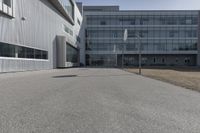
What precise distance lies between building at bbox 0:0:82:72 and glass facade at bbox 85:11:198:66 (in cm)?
2902

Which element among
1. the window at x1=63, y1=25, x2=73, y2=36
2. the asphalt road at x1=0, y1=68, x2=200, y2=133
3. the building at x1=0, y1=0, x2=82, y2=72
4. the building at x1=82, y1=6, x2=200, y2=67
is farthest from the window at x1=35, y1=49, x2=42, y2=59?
the building at x1=82, y1=6, x2=200, y2=67

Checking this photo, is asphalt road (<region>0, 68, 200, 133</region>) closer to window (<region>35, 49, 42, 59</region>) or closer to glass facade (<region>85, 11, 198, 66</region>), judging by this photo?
window (<region>35, 49, 42, 59</region>)

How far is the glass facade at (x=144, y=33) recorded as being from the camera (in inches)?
3253

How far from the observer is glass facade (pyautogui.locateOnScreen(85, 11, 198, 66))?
82625 millimetres

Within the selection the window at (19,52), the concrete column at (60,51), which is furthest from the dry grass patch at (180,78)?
the concrete column at (60,51)

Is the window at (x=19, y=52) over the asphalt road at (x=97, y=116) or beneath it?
over

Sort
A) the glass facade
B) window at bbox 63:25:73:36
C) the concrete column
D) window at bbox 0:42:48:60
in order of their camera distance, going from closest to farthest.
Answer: window at bbox 0:42:48:60 < the concrete column < window at bbox 63:25:73:36 < the glass facade

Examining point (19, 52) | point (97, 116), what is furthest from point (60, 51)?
point (97, 116)

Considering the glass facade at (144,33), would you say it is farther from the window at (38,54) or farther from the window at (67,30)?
the window at (38,54)

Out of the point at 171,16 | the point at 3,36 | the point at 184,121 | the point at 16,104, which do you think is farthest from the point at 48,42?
the point at 171,16

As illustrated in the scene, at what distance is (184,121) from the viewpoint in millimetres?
6379

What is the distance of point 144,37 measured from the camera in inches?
3268

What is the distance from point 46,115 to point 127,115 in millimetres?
2168

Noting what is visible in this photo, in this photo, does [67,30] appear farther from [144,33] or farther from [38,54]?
[144,33]
